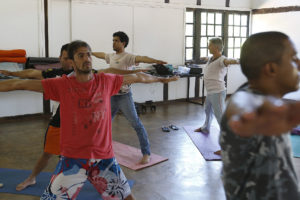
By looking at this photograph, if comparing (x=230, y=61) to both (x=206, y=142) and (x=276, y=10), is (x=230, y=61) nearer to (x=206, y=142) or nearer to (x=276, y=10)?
(x=206, y=142)

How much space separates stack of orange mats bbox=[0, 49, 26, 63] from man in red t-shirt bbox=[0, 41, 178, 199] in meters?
4.12

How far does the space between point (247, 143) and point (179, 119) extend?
544cm

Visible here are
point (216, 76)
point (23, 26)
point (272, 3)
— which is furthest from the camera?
point (272, 3)

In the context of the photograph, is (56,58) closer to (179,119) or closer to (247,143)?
(179,119)

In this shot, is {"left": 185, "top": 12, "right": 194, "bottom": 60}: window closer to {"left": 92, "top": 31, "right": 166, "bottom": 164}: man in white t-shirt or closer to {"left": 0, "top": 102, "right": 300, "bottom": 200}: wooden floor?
{"left": 0, "top": 102, "right": 300, "bottom": 200}: wooden floor

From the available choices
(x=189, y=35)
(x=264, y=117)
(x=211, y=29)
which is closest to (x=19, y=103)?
(x=189, y=35)

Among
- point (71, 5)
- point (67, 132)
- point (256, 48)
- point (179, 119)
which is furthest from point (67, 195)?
point (71, 5)

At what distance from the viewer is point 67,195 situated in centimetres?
211

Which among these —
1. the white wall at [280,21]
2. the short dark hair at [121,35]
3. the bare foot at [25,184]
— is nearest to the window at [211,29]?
the white wall at [280,21]

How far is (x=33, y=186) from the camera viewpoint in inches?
133

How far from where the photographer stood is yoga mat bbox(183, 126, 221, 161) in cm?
446

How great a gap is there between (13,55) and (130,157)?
3115mm

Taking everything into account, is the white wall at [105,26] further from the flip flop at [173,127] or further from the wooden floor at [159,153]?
the flip flop at [173,127]

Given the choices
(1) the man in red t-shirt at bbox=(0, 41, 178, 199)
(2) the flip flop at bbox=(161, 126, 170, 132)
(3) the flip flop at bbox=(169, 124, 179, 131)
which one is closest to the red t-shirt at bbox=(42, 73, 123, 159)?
(1) the man in red t-shirt at bbox=(0, 41, 178, 199)
